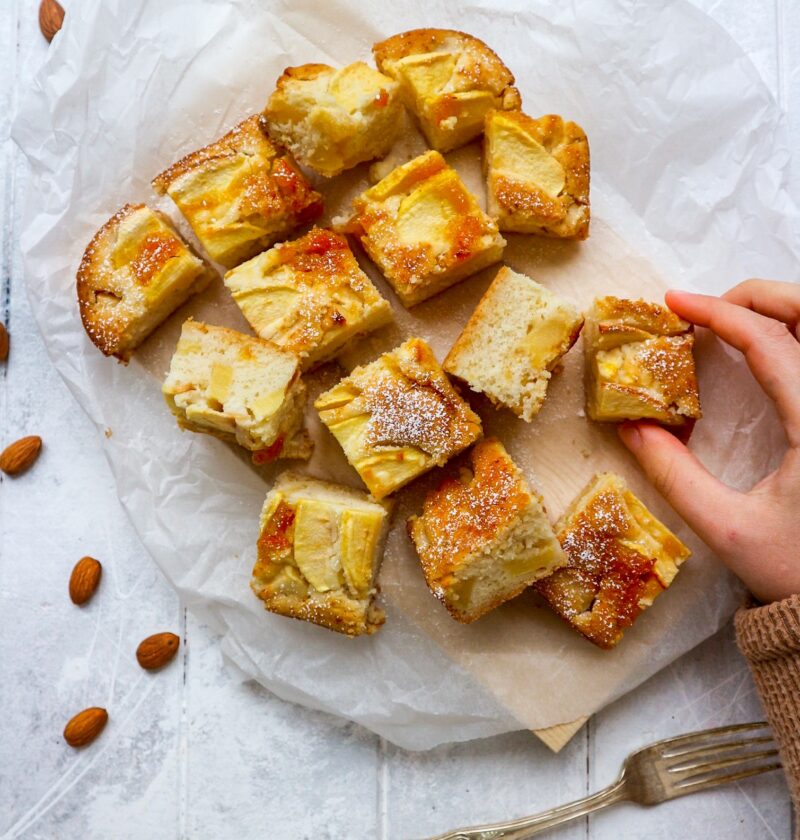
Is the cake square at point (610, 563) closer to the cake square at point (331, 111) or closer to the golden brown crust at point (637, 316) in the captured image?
the golden brown crust at point (637, 316)

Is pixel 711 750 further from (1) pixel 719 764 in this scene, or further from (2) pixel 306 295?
(2) pixel 306 295

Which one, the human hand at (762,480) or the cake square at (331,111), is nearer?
the human hand at (762,480)

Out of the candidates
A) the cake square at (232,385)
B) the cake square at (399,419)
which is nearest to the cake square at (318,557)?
the cake square at (399,419)

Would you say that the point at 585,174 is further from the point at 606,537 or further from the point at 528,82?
the point at 606,537

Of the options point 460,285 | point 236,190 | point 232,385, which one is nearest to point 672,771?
point 460,285

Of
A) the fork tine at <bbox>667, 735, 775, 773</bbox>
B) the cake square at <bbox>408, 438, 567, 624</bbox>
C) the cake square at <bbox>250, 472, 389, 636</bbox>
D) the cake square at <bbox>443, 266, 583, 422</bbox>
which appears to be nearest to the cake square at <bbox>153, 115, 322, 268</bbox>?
the cake square at <bbox>443, 266, 583, 422</bbox>

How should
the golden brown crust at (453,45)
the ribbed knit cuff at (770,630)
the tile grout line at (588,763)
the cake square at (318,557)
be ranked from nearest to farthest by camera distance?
1. the ribbed knit cuff at (770,630)
2. the cake square at (318,557)
3. the golden brown crust at (453,45)
4. the tile grout line at (588,763)
